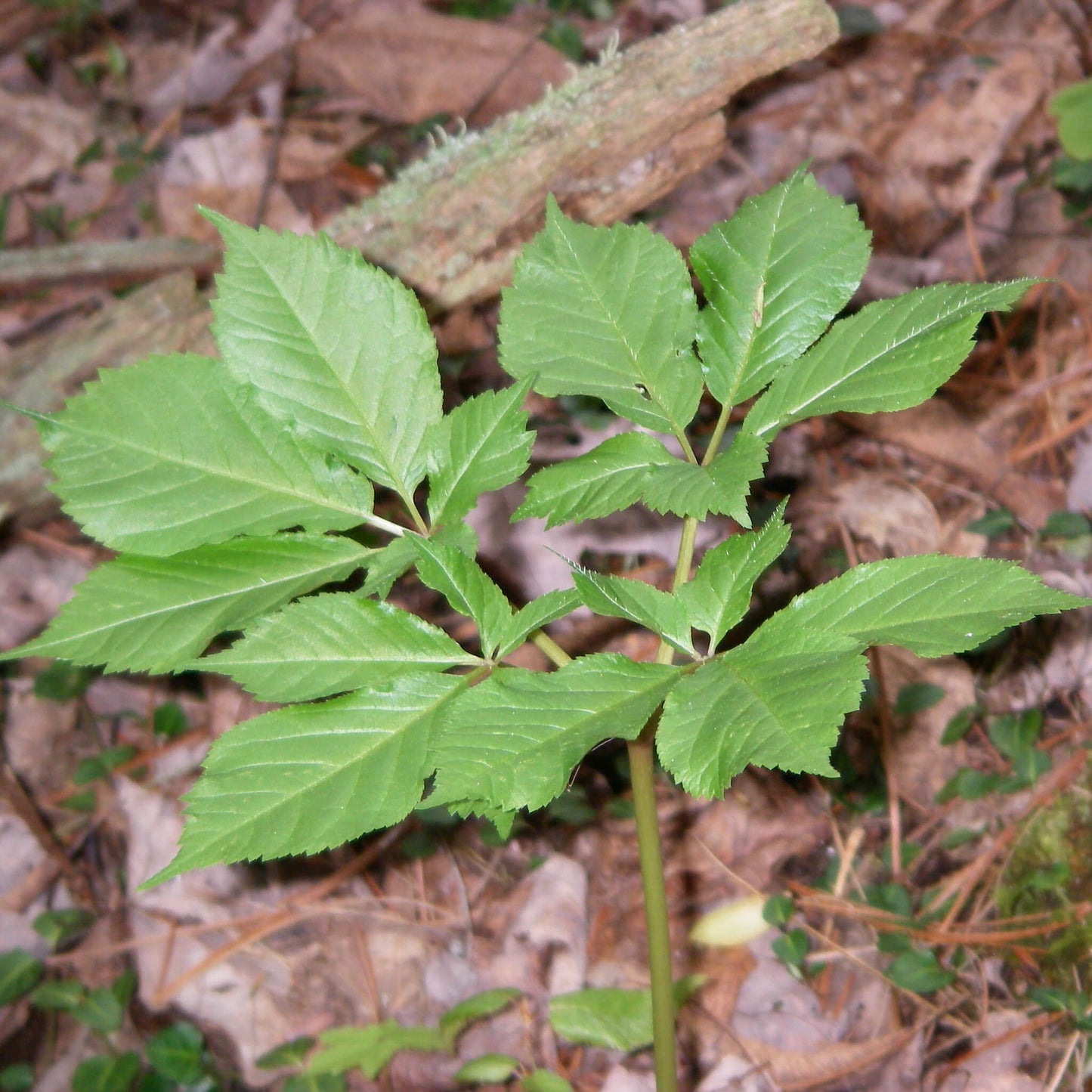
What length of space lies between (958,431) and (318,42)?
9.01ft

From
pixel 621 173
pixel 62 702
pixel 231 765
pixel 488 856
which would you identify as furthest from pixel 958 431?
pixel 62 702

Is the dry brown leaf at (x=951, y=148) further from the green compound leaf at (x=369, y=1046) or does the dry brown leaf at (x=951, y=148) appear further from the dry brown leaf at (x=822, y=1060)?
the green compound leaf at (x=369, y=1046)

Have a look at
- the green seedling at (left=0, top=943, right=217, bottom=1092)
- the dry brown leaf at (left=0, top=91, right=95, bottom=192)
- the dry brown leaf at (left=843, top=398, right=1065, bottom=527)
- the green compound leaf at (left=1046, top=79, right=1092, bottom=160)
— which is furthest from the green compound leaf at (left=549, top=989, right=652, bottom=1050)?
the dry brown leaf at (left=0, top=91, right=95, bottom=192)

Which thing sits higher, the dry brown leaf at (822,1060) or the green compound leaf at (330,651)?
the green compound leaf at (330,651)

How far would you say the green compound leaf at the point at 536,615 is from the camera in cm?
110

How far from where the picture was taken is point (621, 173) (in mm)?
2035

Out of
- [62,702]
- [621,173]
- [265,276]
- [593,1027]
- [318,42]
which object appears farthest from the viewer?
[318,42]

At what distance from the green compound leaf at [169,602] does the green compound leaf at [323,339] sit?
173mm

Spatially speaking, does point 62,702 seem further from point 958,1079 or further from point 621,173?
point 958,1079

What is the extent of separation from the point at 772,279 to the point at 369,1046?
1599mm

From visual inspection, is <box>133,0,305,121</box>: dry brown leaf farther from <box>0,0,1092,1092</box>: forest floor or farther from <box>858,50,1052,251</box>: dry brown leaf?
<box>858,50,1052,251</box>: dry brown leaf

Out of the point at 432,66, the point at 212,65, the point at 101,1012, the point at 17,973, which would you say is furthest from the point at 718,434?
the point at 212,65

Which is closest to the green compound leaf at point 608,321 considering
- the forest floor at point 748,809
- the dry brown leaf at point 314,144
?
the forest floor at point 748,809

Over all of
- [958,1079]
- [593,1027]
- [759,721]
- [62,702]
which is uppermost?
[759,721]
